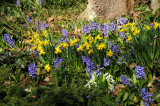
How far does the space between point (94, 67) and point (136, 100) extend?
675 mm

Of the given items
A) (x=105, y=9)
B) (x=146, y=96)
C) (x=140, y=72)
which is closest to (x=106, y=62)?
(x=140, y=72)

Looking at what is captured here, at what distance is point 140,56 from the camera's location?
2.33m

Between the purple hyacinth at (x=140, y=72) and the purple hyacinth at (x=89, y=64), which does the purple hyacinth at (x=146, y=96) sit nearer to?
the purple hyacinth at (x=140, y=72)

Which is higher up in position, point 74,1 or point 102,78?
point 74,1

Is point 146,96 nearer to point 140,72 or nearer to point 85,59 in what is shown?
point 140,72

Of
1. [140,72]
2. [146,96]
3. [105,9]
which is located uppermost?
[105,9]

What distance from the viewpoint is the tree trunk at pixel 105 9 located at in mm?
4117

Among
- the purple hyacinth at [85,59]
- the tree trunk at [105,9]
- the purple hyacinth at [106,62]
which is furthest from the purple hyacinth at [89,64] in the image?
the tree trunk at [105,9]

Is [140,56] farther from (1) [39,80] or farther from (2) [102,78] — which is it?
(1) [39,80]

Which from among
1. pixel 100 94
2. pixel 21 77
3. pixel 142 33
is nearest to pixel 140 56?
pixel 142 33

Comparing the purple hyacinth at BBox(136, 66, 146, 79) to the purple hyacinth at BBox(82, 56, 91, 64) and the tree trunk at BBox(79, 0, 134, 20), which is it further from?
the tree trunk at BBox(79, 0, 134, 20)

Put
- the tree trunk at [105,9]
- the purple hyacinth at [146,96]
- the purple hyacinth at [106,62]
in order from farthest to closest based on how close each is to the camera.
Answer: the tree trunk at [105,9], the purple hyacinth at [106,62], the purple hyacinth at [146,96]

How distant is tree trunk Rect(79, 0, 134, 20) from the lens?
13.5ft

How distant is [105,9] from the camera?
13.8 ft
